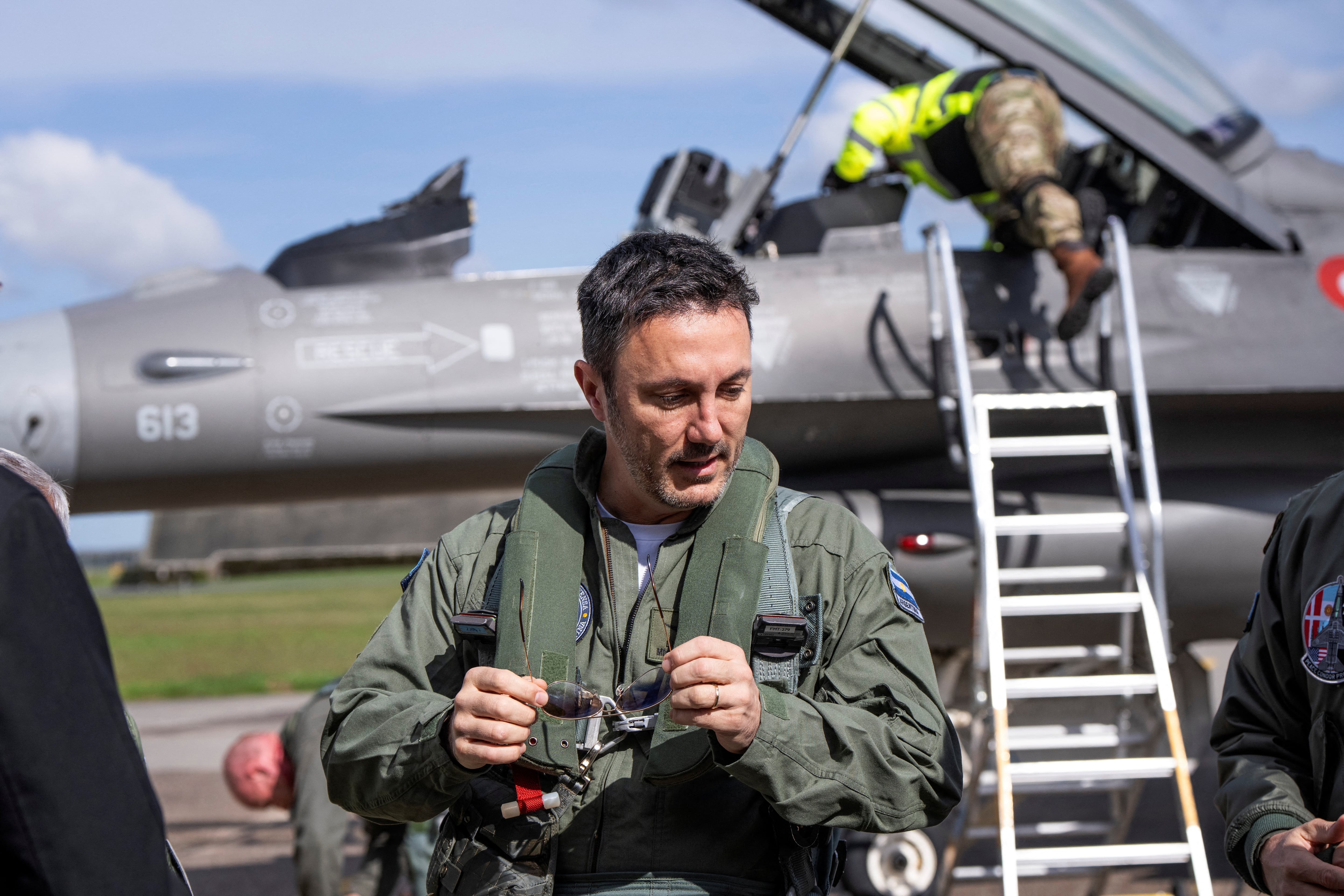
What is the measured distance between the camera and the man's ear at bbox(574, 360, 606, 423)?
2.25m

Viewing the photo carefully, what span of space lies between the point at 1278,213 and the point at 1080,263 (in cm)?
168

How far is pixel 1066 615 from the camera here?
6.05 meters

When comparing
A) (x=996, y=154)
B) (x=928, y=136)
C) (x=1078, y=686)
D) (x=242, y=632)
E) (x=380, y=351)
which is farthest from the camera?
(x=242, y=632)

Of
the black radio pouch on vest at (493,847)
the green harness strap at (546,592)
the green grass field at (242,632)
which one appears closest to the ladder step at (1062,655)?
the green harness strap at (546,592)

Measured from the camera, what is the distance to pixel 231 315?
19.3 ft

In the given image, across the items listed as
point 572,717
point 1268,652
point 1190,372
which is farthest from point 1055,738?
point 572,717

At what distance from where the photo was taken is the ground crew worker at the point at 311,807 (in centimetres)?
420

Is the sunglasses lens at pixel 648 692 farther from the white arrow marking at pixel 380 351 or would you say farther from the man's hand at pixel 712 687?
the white arrow marking at pixel 380 351

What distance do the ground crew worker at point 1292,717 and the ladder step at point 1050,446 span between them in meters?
2.68

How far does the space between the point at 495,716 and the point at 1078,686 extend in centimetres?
334

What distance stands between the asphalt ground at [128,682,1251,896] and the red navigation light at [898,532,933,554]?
1.87 metres

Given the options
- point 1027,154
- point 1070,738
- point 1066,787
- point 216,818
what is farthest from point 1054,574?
point 216,818

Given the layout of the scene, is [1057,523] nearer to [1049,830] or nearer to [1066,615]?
[1066,615]

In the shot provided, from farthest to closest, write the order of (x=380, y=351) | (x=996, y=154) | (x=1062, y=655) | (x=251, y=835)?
(x=251, y=835) < (x=996, y=154) < (x=380, y=351) < (x=1062, y=655)
